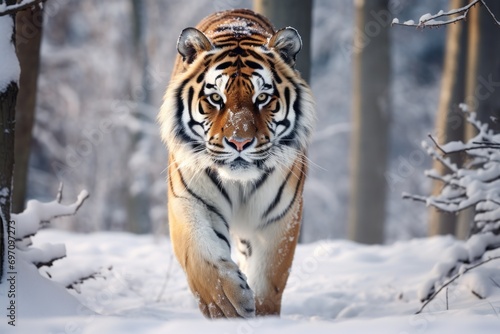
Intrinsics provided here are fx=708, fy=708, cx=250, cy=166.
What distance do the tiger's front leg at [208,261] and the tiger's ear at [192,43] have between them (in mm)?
850

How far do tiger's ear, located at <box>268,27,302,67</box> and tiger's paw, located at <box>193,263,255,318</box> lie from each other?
1.30 metres

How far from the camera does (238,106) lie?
3.83 m

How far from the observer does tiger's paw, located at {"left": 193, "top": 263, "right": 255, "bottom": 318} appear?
3.76 metres

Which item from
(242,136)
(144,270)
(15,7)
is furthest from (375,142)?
(15,7)

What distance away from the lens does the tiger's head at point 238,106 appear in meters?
3.80

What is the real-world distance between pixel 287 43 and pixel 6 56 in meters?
1.59

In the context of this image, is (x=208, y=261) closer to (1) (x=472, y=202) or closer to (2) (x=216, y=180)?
(2) (x=216, y=180)

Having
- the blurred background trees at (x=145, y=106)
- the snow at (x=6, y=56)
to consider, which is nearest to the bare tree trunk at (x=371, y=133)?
the blurred background trees at (x=145, y=106)

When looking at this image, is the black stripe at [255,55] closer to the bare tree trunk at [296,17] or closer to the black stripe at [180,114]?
the black stripe at [180,114]

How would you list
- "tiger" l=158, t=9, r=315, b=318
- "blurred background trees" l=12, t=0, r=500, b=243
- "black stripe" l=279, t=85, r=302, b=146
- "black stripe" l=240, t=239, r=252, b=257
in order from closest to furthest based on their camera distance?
"tiger" l=158, t=9, r=315, b=318 < "black stripe" l=279, t=85, r=302, b=146 < "black stripe" l=240, t=239, r=252, b=257 < "blurred background trees" l=12, t=0, r=500, b=243

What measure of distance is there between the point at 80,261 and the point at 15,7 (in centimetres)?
306

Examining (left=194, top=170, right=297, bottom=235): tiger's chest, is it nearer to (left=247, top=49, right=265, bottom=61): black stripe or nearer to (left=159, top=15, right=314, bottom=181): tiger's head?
(left=159, top=15, right=314, bottom=181): tiger's head

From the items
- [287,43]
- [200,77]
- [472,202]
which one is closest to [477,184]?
[472,202]

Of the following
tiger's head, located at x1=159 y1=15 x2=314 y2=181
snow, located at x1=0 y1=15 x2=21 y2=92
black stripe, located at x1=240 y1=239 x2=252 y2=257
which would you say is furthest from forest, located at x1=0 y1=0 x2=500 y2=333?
black stripe, located at x1=240 y1=239 x2=252 y2=257
